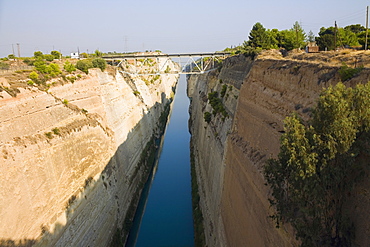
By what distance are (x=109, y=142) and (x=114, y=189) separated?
2.53 metres

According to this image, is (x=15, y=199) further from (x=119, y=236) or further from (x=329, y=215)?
(x=329, y=215)

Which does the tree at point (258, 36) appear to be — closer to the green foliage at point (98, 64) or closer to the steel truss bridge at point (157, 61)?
the steel truss bridge at point (157, 61)

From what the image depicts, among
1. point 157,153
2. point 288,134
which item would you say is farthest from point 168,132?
point 288,134

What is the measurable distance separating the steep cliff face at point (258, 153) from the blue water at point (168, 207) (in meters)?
2.72

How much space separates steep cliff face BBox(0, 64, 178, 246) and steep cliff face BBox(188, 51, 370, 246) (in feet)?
16.7

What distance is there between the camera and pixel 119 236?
1509cm

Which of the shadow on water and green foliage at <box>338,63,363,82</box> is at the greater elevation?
green foliage at <box>338,63,363,82</box>

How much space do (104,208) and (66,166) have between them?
11.0 ft

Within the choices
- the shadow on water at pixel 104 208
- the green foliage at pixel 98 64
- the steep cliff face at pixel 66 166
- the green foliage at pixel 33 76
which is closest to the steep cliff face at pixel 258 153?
the shadow on water at pixel 104 208

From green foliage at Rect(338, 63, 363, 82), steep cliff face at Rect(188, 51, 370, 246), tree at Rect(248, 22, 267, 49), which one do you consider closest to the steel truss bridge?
tree at Rect(248, 22, 267, 49)

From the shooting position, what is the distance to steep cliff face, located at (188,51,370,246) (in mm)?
6586

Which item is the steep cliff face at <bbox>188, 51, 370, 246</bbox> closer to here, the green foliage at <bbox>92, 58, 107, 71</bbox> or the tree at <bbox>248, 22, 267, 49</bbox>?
the tree at <bbox>248, 22, 267, 49</bbox>

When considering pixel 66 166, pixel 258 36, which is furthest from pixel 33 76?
pixel 258 36

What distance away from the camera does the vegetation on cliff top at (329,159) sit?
15.1 ft
